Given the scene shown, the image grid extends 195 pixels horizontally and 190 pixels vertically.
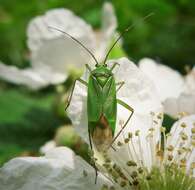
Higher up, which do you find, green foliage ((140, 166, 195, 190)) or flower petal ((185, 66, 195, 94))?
flower petal ((185, 66, 195, 94))

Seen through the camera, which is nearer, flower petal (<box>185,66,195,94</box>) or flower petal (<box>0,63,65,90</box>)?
flower petal (<box>185,66,195,94</box>)

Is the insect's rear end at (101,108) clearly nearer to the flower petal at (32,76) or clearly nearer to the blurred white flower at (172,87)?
the blurred white flower at (172,87)

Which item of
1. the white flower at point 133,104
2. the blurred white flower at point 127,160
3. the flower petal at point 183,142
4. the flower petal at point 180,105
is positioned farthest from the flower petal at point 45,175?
the flower petal at point 180,105

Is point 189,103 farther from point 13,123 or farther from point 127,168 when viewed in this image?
point 13,123

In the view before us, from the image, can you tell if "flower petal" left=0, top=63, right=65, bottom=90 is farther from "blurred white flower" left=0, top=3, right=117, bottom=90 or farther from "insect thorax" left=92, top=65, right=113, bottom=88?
"insect thorax" left=92, top=65, right=113, bottom=88

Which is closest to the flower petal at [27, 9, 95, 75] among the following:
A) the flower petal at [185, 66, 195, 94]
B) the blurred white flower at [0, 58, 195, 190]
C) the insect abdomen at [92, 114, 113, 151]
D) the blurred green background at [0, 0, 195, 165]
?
the blurred green background at [0, 0, 195, 165]

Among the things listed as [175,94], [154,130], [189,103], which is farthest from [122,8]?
[154,130]
